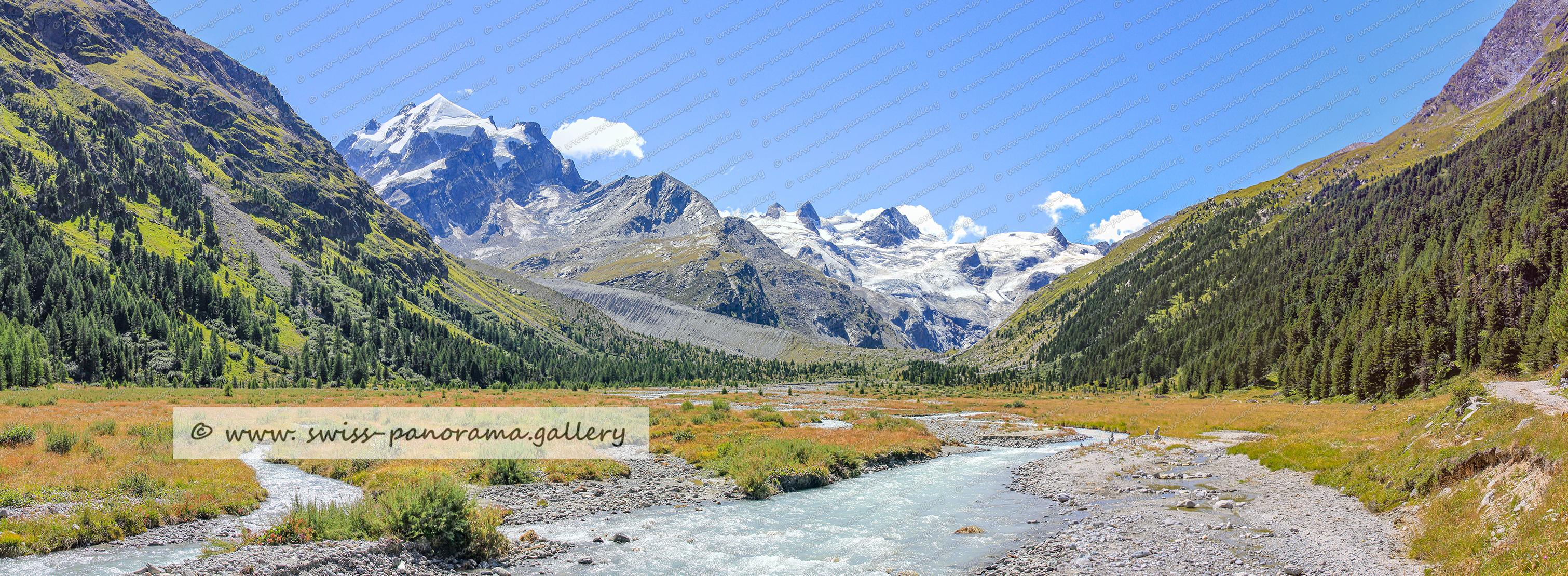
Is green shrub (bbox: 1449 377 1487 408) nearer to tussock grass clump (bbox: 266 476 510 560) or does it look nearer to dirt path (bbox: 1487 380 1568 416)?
dirt path (bbox: 1487 380 1568 416)

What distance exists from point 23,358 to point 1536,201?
635ft

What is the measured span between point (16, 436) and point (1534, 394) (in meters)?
73.8

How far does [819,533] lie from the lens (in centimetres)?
2277

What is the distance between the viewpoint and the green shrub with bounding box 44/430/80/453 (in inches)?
1116

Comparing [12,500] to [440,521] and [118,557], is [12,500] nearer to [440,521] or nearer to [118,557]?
[118,557]

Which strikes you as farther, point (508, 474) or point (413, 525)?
point (508, 474)

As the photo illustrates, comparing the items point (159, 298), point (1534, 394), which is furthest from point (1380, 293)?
point (159, 298)

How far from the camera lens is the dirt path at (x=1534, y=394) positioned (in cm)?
2398

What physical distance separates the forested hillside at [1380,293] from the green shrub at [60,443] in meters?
90.9

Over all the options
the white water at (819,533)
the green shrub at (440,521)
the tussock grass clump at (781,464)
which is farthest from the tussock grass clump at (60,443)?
the tussock grass clump at (781,464)

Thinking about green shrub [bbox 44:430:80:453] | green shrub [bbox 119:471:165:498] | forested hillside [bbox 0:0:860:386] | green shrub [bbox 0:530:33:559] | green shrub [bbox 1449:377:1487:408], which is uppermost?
forested hillside [bbox 0:0:860:386]

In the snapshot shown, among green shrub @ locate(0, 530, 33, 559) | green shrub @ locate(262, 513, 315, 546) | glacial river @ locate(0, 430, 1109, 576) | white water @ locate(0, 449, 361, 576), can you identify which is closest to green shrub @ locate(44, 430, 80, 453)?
glacial river @ locate(0, 430, 1109, 576)

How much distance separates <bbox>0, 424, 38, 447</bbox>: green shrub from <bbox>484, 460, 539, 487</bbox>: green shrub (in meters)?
21.4

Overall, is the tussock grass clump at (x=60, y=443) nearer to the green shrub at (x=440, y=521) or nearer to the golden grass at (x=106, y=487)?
the golden grass at (x=106, y=487)
